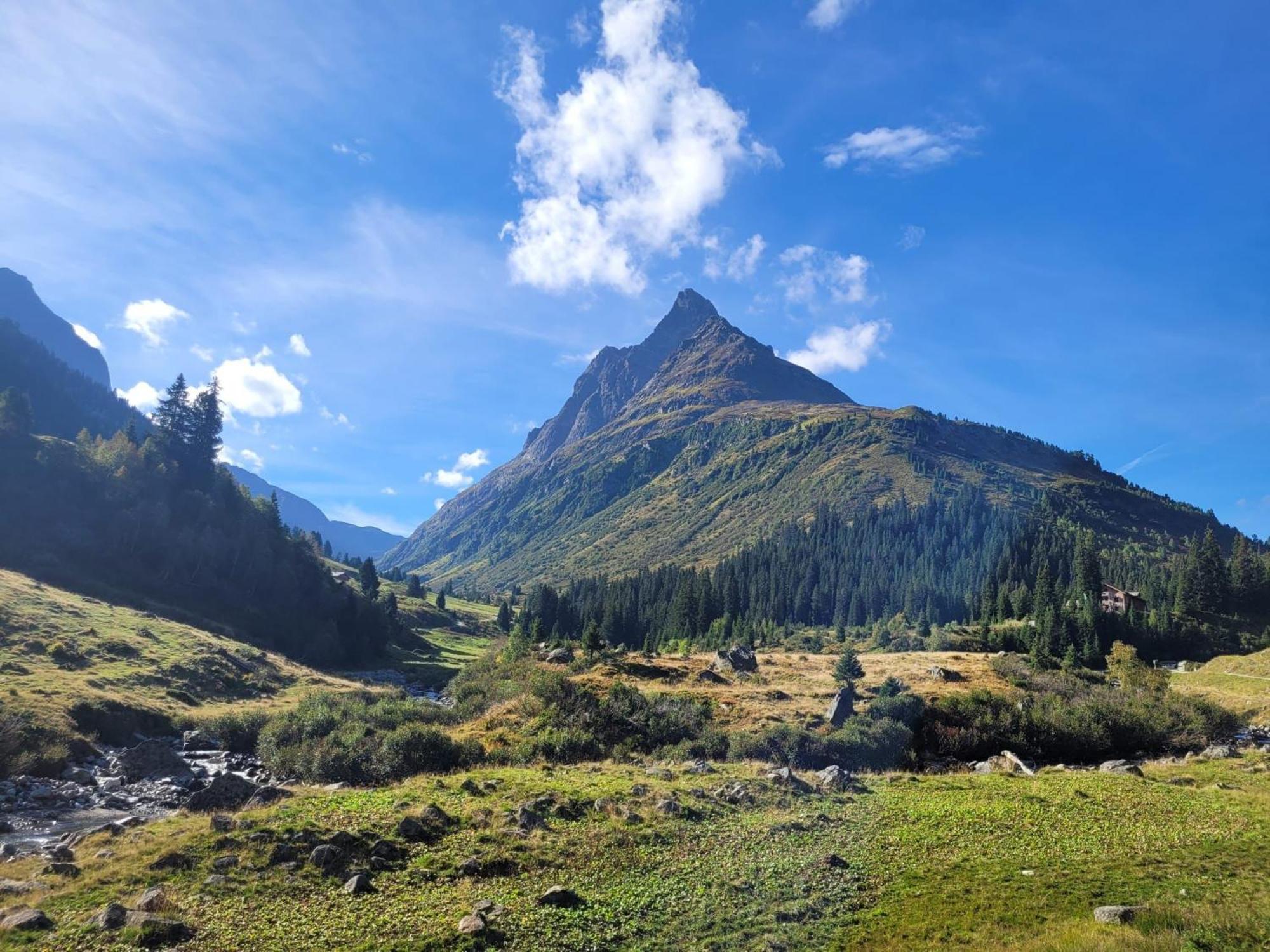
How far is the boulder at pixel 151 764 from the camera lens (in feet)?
127

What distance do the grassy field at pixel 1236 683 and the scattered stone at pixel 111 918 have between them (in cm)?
7220

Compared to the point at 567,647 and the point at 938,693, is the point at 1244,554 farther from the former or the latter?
the point at 567,647

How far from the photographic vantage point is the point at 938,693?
2087 inches

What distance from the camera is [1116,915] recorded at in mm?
16234

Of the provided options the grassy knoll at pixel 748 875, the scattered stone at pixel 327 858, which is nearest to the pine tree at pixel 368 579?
the grassy knoll at pixel 748 875

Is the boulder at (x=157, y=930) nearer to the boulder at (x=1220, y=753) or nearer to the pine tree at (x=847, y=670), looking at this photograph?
the boulder at (x=1220, y=753)

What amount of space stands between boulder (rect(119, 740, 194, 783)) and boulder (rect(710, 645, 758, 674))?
148ft

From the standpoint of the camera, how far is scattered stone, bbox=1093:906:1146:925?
1603cm

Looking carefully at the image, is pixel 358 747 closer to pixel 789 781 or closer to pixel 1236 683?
pixel 789 781

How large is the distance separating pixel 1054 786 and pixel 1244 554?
463 ft

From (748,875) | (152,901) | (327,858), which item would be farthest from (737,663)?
(152,901)

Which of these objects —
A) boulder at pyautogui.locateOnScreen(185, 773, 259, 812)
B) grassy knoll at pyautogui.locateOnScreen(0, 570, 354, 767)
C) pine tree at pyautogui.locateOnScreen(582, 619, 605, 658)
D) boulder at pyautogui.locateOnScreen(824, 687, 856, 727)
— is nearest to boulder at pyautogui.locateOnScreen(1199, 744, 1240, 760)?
boulder at pyautogui.locateOnScreen(824, 687, 856, 727)

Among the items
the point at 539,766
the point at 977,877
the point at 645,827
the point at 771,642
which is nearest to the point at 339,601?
the point at 771,642

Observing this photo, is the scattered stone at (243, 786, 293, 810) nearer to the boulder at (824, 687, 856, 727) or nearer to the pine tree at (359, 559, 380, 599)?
the boulder at (824, 687, 856, 727)
